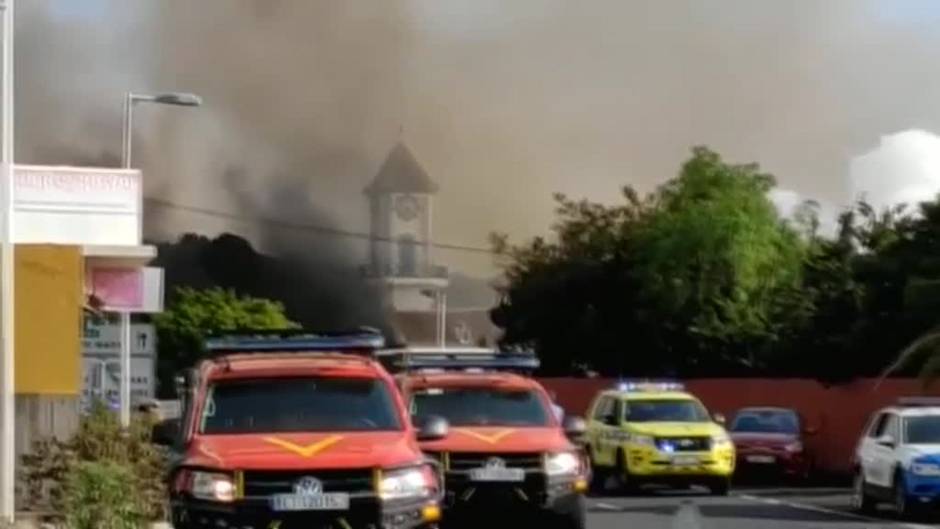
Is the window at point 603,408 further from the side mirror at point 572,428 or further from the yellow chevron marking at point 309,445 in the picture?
the yellow chevron marking at point 309,445

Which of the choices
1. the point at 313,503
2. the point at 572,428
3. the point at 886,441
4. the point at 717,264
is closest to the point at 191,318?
the point at 717,264

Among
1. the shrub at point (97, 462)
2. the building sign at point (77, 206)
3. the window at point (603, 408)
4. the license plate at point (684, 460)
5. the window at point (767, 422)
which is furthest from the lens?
the window at point (767, 422)

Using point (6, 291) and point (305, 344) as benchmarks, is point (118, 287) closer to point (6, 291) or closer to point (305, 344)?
point (6, 291)

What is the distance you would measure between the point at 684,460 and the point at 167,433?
17.5m

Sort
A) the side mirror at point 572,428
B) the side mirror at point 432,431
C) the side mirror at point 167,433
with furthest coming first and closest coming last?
the side mirror at point 572,428 → the side mirror at point 432,431 → the side mirror at point 167,433

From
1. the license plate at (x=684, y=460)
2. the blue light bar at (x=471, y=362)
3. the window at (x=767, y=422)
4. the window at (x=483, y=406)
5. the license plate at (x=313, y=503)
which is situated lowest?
the license plate at (x=684, y=460)

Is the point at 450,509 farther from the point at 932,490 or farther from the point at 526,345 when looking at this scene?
the point at 526,345

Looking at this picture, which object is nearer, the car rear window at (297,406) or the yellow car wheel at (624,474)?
the car rear window at (297,406)

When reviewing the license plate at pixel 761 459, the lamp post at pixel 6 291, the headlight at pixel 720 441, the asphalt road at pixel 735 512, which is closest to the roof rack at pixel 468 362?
the asphalt road at pixel 735 512

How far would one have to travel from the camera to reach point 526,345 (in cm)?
6969

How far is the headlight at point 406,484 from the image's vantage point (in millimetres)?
15109

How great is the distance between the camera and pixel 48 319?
24.7m

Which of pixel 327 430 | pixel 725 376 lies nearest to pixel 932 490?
pixel 327 430

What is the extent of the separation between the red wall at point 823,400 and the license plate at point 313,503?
98.1ft
